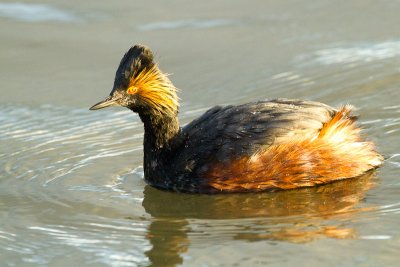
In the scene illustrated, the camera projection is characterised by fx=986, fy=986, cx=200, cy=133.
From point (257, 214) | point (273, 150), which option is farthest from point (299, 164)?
point (257, 214)

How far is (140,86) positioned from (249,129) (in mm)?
1008

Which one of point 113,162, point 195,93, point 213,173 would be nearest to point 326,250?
point 213,173

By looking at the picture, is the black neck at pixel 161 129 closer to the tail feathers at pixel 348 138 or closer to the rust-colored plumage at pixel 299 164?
the rust-colored plumage at pixel 299 164

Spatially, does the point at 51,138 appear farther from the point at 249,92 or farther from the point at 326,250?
the point at 326,250

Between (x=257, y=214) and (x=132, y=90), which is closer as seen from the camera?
(x=257, y=214)

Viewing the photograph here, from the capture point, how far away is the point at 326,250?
6.45m

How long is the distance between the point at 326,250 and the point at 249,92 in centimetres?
426

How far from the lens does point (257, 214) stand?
7371mm

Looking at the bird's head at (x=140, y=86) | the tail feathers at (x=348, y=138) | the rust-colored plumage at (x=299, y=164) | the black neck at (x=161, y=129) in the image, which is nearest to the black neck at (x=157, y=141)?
the black neck at (x=161, y=129)

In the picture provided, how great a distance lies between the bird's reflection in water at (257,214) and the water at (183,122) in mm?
16

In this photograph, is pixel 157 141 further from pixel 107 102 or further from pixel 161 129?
pixel 107 102

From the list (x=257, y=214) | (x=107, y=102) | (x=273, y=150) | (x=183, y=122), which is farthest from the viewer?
(x=183, y=122)

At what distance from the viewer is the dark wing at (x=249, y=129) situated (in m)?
7.85

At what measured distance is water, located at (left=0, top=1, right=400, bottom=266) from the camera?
6758 millimetres
